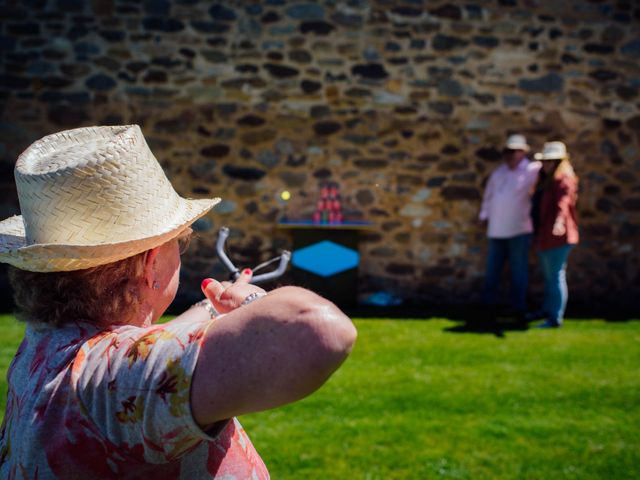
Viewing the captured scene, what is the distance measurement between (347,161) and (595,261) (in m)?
3.29

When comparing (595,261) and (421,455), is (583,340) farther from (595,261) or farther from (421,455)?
(421,455)

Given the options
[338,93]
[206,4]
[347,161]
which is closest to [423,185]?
[347,161]

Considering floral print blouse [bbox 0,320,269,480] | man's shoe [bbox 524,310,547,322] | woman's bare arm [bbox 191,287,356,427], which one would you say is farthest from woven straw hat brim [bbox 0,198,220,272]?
man's shoe [bbox 524,310,547,322]

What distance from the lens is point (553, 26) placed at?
6734 millimetres

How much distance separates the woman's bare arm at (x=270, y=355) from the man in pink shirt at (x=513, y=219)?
5.66 m

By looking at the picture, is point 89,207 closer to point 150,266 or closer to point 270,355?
point 150,266

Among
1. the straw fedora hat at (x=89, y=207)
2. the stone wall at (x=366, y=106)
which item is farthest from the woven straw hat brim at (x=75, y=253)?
the stone wall at (x=366, y=106)

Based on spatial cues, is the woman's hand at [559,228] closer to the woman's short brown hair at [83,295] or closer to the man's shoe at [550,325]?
the man's shoe at [550,325]

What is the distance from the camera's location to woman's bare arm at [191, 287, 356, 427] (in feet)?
2.48

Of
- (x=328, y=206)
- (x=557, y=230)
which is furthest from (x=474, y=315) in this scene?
→ (x=328, y=206)

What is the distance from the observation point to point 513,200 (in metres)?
6.08

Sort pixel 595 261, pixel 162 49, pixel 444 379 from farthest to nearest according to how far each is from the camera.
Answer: pixel 595 261, pixel 162 49, pixel 444 379

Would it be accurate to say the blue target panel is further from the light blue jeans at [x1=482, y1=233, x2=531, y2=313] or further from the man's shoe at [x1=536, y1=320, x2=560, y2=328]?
the man's shoe at [x1=536, y1=320, x2=560, y2=328]

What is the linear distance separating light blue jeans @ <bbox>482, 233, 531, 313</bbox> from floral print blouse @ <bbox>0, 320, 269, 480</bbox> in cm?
568
